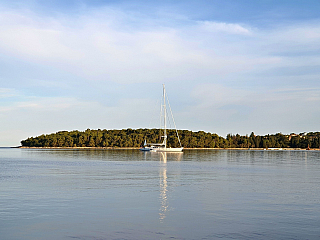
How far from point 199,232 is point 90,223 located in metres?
6.07

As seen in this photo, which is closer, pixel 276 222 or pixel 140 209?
pixel 276 222

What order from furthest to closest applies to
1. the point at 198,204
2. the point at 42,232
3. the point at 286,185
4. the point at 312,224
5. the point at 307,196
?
1. the point at 286,185
2. the point at 307,196
3. the point at 198,204
4. the point at 312,224
5. the point at 42,232

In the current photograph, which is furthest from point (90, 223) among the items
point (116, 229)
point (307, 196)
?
point (307, 196)

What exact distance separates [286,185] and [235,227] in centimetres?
1982

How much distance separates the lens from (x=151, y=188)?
34125 mm

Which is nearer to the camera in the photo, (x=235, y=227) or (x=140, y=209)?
(x=235, y=227)

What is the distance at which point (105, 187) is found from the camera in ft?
113

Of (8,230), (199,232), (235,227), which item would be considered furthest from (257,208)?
(8,230)

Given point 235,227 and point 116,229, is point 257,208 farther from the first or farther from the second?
point 116,229

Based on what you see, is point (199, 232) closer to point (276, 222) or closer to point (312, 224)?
point (276, 222)

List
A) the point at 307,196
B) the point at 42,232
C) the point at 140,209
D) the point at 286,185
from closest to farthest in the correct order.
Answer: the point at 42,232 → the point at 140,209 → the point at 307,196 → the point at 286,185

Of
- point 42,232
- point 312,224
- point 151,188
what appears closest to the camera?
point 42,232

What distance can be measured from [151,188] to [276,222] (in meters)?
15.3

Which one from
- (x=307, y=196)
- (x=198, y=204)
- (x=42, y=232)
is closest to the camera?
(x=42, y=232)
